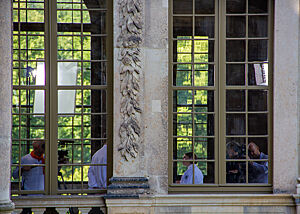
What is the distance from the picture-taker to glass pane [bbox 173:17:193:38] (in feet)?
30.5

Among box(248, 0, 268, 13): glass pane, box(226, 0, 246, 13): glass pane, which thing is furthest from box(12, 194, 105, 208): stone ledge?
box(248, 0, 268, 13): glass pane

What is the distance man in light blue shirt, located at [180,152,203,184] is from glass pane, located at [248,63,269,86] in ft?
5.60

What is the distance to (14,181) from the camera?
9.16 meters

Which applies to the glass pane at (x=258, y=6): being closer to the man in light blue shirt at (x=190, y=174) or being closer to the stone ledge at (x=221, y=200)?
the man in light blue shirt at (x=190, y=174)

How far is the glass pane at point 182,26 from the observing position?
9.30 metres

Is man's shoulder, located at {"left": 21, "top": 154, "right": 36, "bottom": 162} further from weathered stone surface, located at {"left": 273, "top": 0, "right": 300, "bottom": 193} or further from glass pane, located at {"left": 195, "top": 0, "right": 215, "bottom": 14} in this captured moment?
weathered stone surface, located at {"left": 273, "top": 0, "right": 300, "bottom": 193}

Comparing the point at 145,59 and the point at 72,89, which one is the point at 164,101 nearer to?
the point at 145,59

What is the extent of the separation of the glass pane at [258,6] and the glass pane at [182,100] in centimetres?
184

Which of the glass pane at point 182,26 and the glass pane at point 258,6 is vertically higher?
the glass pane at point 258,6

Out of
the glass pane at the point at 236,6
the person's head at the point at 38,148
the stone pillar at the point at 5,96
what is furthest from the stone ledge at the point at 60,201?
the glass pane at the point at 236,6

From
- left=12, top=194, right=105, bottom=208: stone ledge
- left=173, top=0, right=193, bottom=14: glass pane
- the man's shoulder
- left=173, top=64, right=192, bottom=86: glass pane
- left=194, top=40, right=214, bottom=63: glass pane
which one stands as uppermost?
left=173, top=0, right=193, bottom=14: glass pane

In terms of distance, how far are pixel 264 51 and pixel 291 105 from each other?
107 centimetres

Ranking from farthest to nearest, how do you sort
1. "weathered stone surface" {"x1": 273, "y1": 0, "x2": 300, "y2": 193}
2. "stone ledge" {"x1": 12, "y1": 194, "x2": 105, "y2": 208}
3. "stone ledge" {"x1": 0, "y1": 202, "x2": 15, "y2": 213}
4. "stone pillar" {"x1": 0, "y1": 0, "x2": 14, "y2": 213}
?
1. "weathered stone surface" {"x1": 273, "y1": 0, "x2": 300, "y2": 193}
2. "stone ledge" {"x1": 12, "y1": 194, "x2": 105, "y2": 208}
3. "stone pillar" {"x1": 0, "y1": 0, "x2": 14, "y2": 213}
4. "stone ledge" {"x1": 0, "y1": 202, "x2": 15, "y2": 213}

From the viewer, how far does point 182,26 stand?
9312mm
